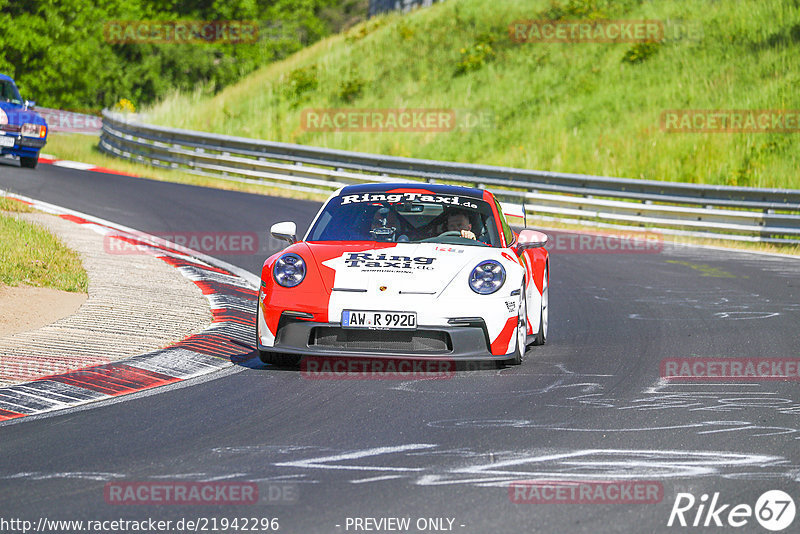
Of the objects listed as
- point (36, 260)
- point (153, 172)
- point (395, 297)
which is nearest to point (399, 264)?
point (395, 297)

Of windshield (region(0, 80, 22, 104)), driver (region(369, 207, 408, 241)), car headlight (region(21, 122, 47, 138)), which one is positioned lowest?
driver (region(369, 207, 408, 241))

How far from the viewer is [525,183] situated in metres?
22.3

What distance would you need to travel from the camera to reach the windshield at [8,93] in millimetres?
22312

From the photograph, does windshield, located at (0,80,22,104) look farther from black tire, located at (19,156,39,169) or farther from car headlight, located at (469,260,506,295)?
car headlight, located at (469,260,506,295)

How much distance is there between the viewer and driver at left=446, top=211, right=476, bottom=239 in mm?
9000

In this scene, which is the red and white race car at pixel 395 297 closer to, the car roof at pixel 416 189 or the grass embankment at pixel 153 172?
the car roof at pixel 416 189

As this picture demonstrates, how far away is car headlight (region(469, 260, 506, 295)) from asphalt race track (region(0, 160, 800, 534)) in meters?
0.60

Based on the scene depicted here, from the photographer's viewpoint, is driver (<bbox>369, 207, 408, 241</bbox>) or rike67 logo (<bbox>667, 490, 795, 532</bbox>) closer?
rike67 logo (<bbox>667, 490, 795, 532</bbox>)

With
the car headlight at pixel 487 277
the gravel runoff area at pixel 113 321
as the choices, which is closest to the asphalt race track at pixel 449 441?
the car headlight at pixel 487 277

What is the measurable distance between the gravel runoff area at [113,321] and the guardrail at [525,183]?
1023 centimetres

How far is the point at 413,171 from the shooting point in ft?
77.8

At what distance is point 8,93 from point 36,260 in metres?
12.3

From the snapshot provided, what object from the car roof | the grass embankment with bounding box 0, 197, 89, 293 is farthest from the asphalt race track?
the grass embankment with bounding box 0, 197, 89, 293

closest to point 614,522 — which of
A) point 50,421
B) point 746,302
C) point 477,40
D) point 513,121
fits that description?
point 50,421
